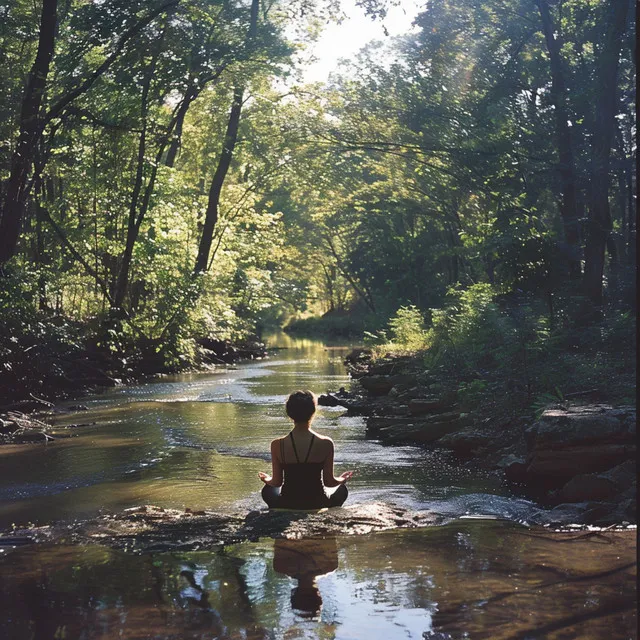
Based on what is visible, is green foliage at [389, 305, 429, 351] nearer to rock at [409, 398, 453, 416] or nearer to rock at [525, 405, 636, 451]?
rock at [409, 398, 453, 416]

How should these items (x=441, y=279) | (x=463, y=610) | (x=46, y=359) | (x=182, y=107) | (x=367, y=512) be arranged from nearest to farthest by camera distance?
(x=463, y=610)
(x=367, y=512)
(x=46, y=359)
(x=182, y=107)
(x=441, y=279)

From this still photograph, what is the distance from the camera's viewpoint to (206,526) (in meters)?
7.26

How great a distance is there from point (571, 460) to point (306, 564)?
3.66 meters

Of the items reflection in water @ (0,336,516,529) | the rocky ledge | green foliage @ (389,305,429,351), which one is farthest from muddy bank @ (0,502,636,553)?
green foliage @ (389,305,429,351)

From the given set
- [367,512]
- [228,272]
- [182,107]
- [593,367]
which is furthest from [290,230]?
[367,512]

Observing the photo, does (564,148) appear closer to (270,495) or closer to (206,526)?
(270,495)

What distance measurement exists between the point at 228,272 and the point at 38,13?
42.2ft

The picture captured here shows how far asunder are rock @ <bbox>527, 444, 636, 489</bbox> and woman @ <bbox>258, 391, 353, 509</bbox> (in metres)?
2.31

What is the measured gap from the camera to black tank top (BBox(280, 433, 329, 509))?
7699 millimetres

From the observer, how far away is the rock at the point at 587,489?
26.1ft

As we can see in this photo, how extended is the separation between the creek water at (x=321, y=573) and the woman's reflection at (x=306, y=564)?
1cm

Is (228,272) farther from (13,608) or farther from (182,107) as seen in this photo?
(13,608)

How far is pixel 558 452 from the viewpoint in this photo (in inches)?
340

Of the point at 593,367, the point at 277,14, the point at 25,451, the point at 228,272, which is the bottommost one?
the point at 25,451
